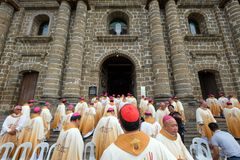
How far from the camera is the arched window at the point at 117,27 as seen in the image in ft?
43.9

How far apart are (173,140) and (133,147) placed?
1.32 m

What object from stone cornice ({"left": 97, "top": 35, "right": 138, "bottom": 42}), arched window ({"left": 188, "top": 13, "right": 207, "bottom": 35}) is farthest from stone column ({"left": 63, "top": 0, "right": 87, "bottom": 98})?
arched window ({"left": 188, "top": 13, "right": 207, "bottom": 35})

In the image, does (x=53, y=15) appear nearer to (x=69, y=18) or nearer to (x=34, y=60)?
(x=69, y=18)

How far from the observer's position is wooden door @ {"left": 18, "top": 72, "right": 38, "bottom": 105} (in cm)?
1118

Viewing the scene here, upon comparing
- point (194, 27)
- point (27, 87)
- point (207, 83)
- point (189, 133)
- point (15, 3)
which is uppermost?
point (15, 3)

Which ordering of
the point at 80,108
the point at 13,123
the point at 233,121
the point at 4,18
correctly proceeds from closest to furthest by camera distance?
the point at 13,123, the point at 233,121, the point at 80,108, the point at 4,18

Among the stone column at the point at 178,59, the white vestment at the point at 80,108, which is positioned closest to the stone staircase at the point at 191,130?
the stone column at the point at 178,59

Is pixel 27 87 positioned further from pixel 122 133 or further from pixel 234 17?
pixel 234 17

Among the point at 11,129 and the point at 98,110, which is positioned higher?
the point at 98,110

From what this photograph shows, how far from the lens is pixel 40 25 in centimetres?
1395

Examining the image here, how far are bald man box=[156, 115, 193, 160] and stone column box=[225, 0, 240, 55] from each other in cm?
1206

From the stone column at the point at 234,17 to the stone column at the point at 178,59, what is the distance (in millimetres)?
4185

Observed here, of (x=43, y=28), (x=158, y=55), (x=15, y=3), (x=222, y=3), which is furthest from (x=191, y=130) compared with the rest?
(x=15, y=3)

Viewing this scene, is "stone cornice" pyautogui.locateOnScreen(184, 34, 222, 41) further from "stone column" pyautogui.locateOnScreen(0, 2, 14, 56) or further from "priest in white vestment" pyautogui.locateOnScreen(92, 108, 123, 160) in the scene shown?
"stone column" pyautogui.locateOnScreen(0, 2, 14, 56)
